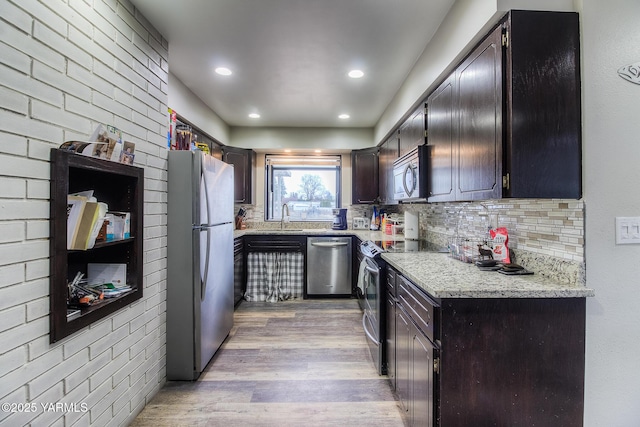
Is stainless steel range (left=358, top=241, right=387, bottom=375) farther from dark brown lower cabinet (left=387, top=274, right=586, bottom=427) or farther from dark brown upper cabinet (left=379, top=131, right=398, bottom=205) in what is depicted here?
dark brown upper cabinet (left=379, top=131, right=398, bottom=205)

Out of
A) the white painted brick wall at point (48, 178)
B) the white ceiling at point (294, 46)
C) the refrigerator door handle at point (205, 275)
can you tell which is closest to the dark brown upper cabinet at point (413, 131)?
the white ceiling at point (294, 46)

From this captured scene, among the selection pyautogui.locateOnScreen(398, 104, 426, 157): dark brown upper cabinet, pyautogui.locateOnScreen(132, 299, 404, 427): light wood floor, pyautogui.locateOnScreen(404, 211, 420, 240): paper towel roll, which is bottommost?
pyautogui.locateOnScreen(132, 299, 404, 427): light wood floor

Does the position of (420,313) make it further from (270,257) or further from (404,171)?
(270,257)

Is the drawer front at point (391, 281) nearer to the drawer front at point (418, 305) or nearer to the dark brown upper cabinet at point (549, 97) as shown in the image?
the drawer front at point (418, 305)

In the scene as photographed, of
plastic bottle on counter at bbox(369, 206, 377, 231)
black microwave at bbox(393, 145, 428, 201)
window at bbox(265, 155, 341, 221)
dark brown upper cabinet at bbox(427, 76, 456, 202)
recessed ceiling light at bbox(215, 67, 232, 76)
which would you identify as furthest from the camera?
window at bbox(265, 155, 341, 221)

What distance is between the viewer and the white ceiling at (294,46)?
178 centimetres

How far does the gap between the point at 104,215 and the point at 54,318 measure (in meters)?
0.52

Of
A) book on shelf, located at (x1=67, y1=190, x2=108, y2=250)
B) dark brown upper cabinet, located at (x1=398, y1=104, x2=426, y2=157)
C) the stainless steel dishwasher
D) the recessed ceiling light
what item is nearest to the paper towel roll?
dark brown upper cabinet, located at (x1=398, y1=104, x2=426, y2=157)

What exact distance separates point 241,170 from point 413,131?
2.63 m

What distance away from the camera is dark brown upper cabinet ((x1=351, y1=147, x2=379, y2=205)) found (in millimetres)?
4418

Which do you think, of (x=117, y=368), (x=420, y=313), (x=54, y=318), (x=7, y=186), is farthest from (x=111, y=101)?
(x=420, y=313)

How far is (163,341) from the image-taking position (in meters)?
2.09

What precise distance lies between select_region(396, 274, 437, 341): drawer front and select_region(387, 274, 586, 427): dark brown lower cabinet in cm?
6

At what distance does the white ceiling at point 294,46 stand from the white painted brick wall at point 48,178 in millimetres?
363
